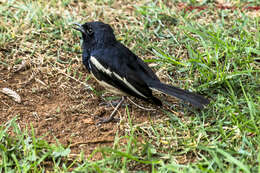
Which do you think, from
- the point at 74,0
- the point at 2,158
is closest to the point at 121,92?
the point at 2,158

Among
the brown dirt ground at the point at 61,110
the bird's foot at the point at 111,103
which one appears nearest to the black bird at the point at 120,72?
the bird's foot at the point at 111,103

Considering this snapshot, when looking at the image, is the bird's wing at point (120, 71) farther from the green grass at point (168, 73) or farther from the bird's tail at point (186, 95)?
the green grass at point (168, 73)

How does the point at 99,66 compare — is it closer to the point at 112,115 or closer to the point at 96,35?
the point at 96,35

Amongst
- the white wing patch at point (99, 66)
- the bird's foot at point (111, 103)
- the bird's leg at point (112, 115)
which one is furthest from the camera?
the bird's foot at point (111, 103)

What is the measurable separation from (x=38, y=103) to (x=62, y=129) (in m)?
0.67

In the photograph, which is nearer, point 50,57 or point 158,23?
point 50,57

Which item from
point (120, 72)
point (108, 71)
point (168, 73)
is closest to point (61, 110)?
point (108, 71)

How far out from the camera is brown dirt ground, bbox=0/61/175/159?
4297 millimetres

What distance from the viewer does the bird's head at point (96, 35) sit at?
5.02 metres

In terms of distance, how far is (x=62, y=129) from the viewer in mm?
4398

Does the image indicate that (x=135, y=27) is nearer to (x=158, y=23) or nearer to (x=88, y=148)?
(x=158, y=23)

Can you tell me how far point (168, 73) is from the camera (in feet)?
18.1

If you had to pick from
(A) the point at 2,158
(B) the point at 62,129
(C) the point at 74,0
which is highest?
(C) the point at 74,0

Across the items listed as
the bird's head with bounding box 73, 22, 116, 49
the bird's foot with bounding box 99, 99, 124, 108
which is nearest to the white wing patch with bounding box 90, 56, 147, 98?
the bird's head with bounding box 73, 22, 116, 49
